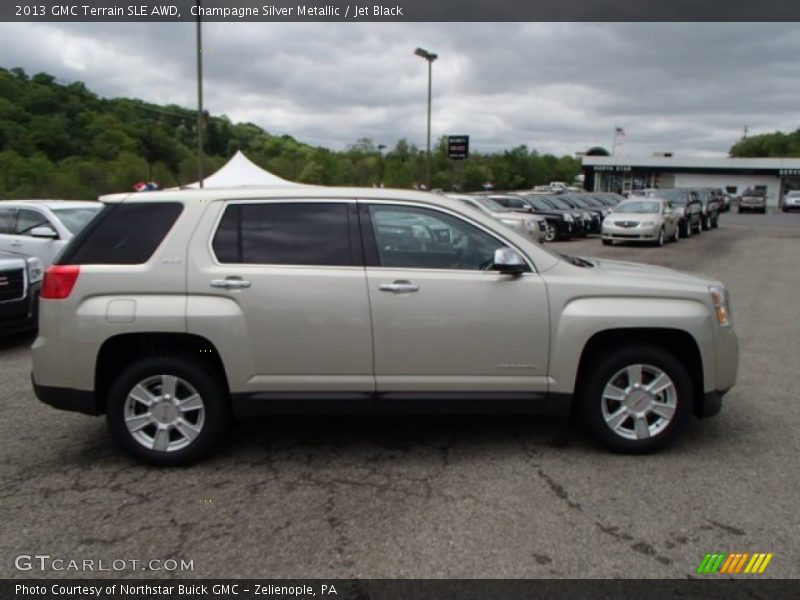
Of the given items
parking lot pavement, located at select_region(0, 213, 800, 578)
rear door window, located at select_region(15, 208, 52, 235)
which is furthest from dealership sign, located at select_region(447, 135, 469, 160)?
parking lot pavement, located at select_region(0, 213, 800, 578)

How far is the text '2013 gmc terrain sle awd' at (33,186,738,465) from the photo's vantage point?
4.07 meters

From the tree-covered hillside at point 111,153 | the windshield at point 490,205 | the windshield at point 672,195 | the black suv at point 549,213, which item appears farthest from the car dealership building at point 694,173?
the windshield at point 490,205

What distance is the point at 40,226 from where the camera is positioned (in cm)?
980

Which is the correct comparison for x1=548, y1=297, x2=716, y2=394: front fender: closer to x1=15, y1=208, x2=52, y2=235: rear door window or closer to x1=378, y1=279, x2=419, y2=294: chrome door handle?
x1=378, y1=279, x2=419, y2=294: chrome door handle

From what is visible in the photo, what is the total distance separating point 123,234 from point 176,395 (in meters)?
1.10

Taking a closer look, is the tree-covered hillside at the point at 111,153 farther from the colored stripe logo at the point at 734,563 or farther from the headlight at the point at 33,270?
the colored stripe logo at the point at 734,563

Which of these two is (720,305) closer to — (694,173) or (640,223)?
(640,223)

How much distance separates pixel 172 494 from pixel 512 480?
2.06 m

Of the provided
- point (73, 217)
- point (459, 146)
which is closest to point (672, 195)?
point (459, 146)

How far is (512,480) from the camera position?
399 centimetres

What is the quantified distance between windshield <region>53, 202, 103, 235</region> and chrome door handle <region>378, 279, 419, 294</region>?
24.3 ft

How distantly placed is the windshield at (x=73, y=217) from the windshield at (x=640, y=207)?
17.0 metres

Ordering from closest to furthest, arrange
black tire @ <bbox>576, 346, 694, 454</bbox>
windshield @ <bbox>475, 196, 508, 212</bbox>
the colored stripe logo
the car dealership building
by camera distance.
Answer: the colored stripe logo, black tire @ <bbox>576, 346, 694, 454</bbox>, windshield @ <bbox>475, 196, 508, 212</bbox>, the car dealership building

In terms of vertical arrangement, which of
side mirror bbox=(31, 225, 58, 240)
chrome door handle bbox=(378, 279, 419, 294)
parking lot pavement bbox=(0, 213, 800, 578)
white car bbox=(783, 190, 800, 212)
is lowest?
parking lot pavement bbox=(0, 213, 800, 578)
